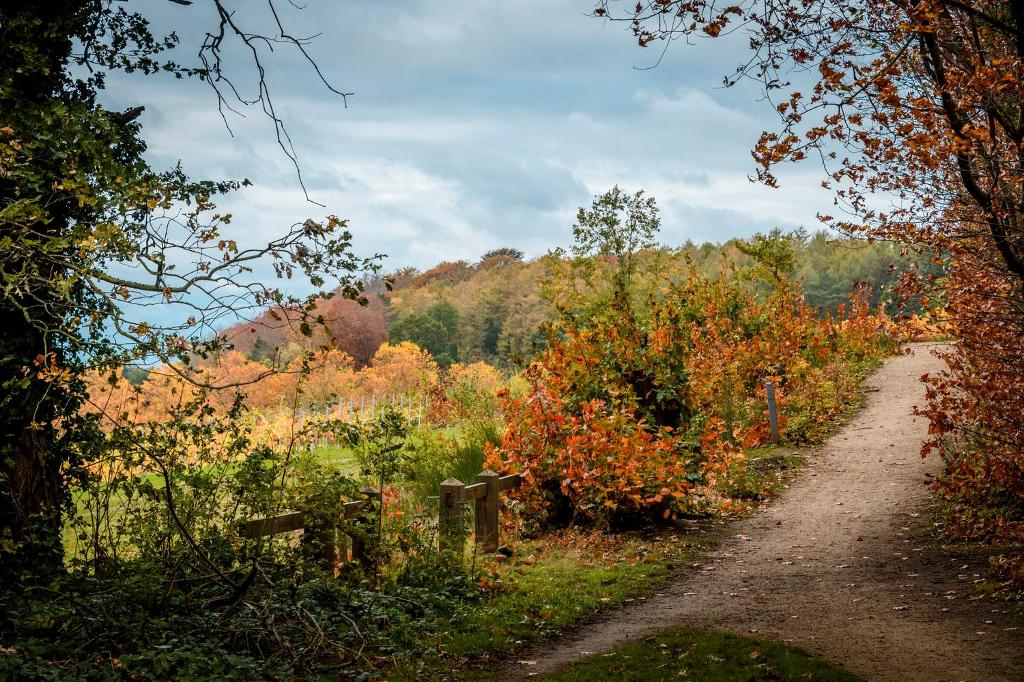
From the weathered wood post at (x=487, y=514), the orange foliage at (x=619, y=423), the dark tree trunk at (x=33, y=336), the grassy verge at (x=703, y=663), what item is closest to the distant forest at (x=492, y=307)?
the orange foliage at (x=619, y=423)

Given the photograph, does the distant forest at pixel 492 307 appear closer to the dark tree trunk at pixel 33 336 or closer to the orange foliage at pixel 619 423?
the orange foliage at pixel 619 423

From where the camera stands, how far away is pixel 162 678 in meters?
4.79

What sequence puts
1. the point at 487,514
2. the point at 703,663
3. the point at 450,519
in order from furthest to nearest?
the point at 487,514 < the point at 450,519 < the point at 703,663

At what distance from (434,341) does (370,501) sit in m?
26.6

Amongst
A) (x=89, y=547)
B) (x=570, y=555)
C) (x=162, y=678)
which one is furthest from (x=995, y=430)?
(x=89, y=547)

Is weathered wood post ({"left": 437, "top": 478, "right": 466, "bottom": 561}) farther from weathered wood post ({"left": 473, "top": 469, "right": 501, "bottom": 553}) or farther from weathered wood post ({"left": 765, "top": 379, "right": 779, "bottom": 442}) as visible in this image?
weathered wood post ({"left": 765, "top": 379, "right": 779, "bottom": 442})

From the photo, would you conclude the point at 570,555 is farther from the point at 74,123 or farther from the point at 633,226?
the point at 74,123

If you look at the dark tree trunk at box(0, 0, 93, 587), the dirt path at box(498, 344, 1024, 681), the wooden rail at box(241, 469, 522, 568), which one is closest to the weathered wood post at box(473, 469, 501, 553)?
the wooden rail at box(241, 469, 522, 568)

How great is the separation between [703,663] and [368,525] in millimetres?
2840

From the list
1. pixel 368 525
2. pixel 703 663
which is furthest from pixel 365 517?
pixel 703 663

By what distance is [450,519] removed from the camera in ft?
25.1

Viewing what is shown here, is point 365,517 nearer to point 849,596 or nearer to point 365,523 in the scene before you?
point 365,523

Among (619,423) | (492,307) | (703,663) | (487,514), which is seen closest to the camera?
(703,663)

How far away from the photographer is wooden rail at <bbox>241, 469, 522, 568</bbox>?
6441mm
